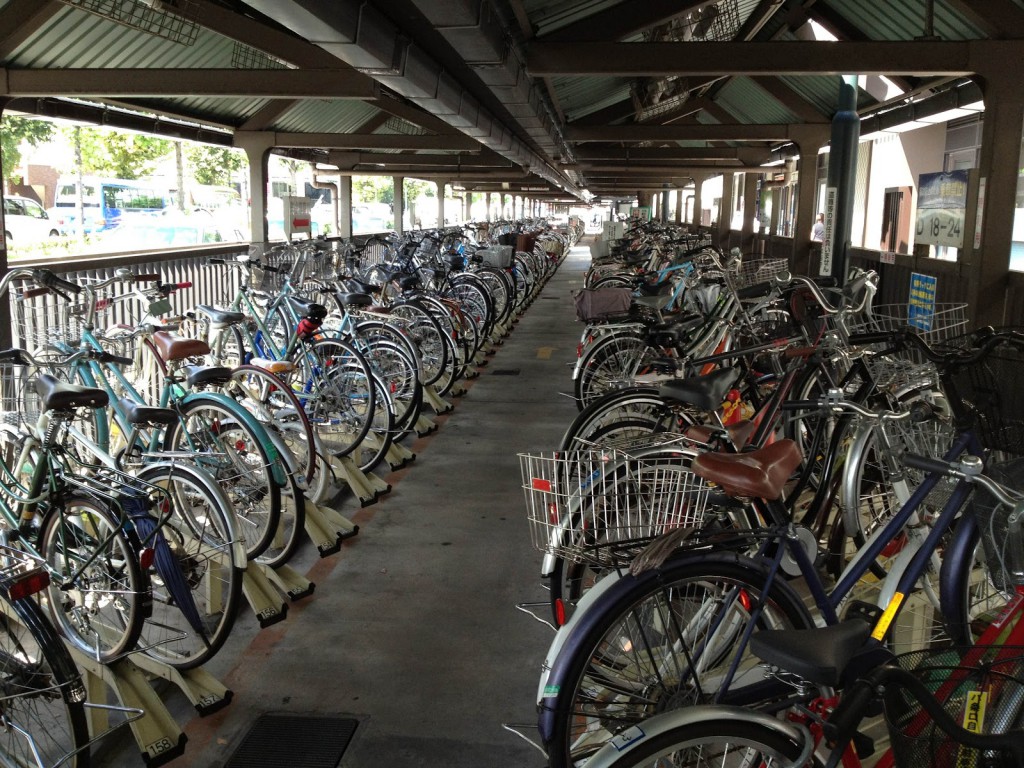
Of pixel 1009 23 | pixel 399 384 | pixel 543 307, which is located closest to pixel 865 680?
pixel 399 384

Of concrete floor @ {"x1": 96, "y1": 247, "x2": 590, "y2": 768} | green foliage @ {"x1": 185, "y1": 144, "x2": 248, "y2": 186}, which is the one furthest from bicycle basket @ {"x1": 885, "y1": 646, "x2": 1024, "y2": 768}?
green foliage @ {"x1": 185, "y1": 144, "x2": 248, "y2": 186}

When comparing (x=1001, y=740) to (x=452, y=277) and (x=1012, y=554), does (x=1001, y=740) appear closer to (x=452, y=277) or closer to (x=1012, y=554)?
(x=1012, y=554)

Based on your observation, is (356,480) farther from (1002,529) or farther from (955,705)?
(955,705)

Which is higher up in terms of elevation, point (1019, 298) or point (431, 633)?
point (1019, 298)

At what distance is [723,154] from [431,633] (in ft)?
46.8

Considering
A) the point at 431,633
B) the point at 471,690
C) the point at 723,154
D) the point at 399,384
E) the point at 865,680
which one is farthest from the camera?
the point at 723,154

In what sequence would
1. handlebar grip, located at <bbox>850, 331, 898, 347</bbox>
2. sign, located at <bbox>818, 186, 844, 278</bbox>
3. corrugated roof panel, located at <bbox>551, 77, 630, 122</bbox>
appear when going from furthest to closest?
corrugated roof panel, located at <bbox>551, 77, 630, 122</bbox> < sign, located at <bbox>818, 186, 844, 278</bbox> < handlebar grip, located at <bbox>850, 331, 898, 347</bbox>

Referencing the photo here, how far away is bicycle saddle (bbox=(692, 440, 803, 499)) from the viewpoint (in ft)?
6.48

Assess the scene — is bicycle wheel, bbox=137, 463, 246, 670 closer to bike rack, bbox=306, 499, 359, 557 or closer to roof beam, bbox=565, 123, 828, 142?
bike rack, bbox=306, 499, 359, 557

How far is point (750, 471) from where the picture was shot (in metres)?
1.99

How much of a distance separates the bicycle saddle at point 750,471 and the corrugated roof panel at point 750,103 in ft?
38.3

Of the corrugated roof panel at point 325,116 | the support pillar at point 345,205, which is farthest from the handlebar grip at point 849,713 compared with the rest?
the support pillar at point 345,205

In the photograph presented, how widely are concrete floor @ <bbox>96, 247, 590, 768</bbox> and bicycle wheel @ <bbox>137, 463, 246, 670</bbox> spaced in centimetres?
14

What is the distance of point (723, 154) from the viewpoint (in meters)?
15.9
